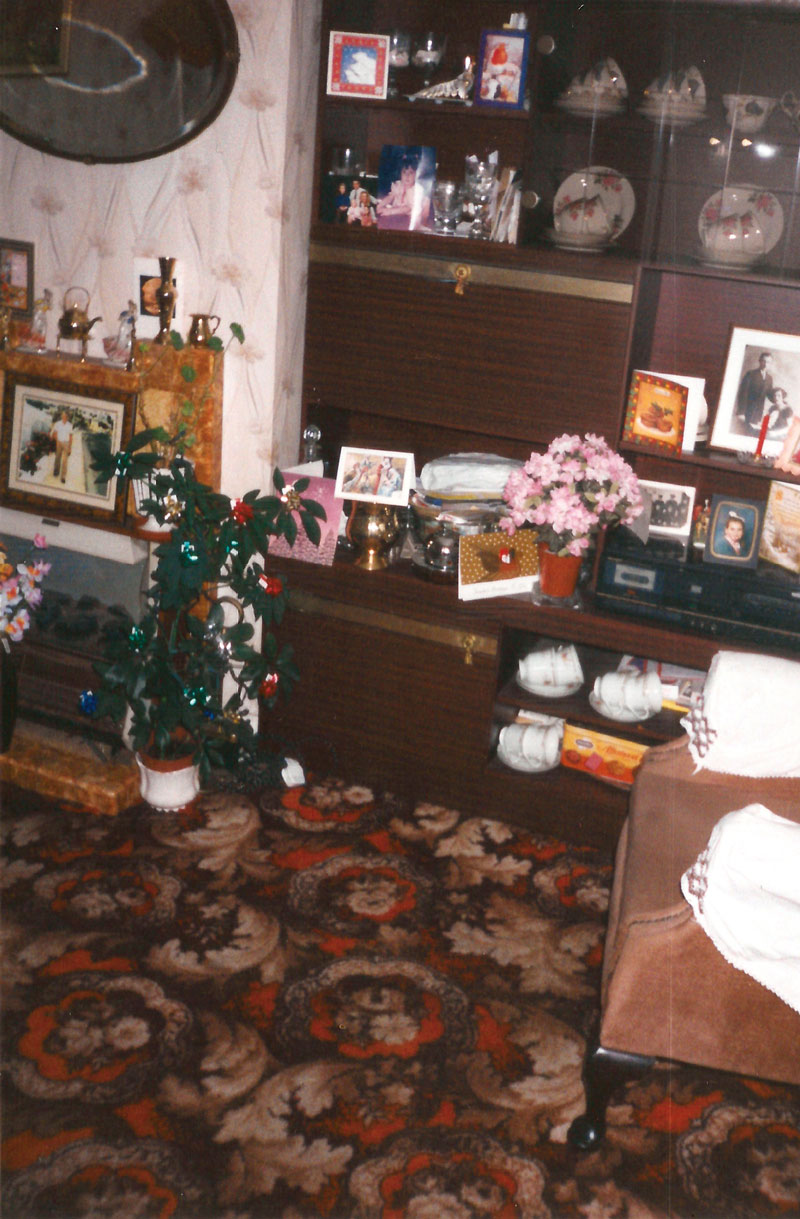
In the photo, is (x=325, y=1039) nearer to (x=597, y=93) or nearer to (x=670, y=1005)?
(x=670, y=1005)

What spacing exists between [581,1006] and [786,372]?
1656mm

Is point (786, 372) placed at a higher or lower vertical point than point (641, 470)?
higher

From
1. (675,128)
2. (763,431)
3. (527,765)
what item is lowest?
(527,765)

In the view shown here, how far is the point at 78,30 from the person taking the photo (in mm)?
2775

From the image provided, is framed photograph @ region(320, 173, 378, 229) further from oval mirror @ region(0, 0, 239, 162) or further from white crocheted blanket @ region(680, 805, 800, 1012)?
white crocheted blanket @ region(680, 805, 800, 1012)

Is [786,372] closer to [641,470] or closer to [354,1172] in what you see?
[641,470]

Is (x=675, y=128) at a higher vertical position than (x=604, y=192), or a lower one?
higher

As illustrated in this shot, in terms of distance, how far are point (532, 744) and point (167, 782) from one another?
1028 mm

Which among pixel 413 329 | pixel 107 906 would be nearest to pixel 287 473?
pixel 413 329

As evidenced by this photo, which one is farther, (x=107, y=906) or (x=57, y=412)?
(x=57, y=412)

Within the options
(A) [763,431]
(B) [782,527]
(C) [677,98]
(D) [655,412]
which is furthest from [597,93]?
(B) [782,527]

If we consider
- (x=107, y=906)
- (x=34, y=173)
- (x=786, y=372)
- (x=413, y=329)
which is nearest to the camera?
(x=107, y=906)

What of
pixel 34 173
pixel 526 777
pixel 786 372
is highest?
pixel 34 173

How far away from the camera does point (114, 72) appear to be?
110 inches
